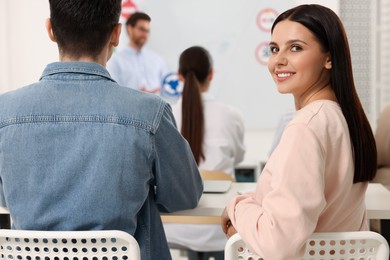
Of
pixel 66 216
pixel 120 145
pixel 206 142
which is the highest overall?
pixel 120 145

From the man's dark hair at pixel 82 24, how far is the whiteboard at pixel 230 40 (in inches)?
135

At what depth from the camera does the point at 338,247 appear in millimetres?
1144

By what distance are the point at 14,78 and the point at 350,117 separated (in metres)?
4.31

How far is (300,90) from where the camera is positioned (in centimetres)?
132

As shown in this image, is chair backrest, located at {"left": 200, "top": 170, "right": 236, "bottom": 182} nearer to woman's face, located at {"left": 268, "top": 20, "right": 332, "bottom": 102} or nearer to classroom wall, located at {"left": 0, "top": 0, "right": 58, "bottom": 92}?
woman's face, located at {"left": 268, "top": 20, "right": 332, "bottom": 102}

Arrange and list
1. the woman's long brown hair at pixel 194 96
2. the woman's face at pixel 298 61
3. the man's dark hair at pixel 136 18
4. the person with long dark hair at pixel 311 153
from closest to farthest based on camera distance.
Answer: the person with long dark hair at pixel 311 153 → the woman's face at pixel 298 61 → the woman's long brown hair at pixel 194 96 → the man's dark hair at pixel 136 18

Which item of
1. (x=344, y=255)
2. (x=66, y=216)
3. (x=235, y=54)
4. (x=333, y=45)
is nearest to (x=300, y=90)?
(x=333, y=45)

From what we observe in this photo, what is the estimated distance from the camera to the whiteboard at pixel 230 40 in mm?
4762

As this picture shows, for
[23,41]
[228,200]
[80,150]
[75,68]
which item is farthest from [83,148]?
[23,41]

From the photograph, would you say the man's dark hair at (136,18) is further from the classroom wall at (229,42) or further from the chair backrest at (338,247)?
the chair backrest at (338,247)

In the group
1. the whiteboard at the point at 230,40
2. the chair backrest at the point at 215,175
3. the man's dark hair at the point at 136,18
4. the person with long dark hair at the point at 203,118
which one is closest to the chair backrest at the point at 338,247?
the chair backrest at the point at 215,175

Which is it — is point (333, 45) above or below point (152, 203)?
above

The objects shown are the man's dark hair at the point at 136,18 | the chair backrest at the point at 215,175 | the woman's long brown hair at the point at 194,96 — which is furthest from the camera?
the man's dark hair at the point at 136,18

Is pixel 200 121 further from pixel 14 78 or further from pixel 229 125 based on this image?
pixel 14 78
